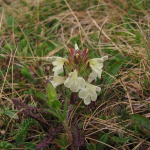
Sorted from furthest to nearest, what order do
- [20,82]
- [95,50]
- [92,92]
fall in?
[95,50] < [20,82] < [92,92]

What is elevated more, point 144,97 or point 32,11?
point 32,11

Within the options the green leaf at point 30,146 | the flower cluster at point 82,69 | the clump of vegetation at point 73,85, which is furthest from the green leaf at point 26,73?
the green leaf at point 30,146

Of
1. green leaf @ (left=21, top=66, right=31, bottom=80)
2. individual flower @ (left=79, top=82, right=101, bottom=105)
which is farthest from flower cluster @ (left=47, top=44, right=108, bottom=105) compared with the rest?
green leaf @ (left=21, top=66, right=31, bottom=80)

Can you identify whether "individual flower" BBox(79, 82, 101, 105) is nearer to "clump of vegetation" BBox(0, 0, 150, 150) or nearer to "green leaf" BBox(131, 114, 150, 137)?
"clump of vegetation" BBox(0, 0, 150, 150)

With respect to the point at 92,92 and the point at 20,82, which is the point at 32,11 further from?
the point at 92,92

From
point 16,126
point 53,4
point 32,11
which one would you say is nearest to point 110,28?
point 53,4

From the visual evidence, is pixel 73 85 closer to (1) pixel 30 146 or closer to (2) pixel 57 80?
(2) pixel 57 80

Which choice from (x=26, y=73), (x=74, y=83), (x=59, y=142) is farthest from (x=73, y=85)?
(x=26, y=73)
